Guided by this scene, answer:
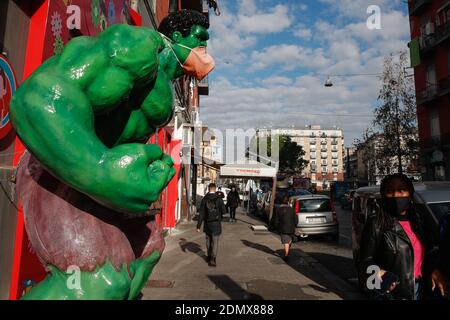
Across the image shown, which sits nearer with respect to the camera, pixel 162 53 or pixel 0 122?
pixel 162 53

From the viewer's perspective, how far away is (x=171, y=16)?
1.46m

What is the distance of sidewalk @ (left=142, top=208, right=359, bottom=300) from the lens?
553cm

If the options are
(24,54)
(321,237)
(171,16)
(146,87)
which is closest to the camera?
(146,87)

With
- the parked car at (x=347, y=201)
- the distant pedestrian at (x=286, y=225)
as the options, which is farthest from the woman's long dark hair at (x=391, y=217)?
the parked car at (x=347, y=201)

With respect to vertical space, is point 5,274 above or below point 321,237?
above

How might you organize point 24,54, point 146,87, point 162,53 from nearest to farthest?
point 146,87
point 162,53
point 24,54

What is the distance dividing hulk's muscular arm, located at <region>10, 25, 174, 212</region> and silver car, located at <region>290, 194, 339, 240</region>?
11.6m

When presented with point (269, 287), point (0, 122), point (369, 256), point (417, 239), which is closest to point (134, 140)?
point (0, 122)

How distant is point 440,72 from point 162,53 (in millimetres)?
29821

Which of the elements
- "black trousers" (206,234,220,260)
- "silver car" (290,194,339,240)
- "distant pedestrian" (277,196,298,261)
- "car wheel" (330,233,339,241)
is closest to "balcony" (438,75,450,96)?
"silver car" (290,194,339,240)

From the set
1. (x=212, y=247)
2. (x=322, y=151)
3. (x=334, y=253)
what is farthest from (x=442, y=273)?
(x=322, y=151)

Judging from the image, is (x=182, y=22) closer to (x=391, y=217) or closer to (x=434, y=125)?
(x=391, y=217)

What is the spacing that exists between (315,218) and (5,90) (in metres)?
11.2
